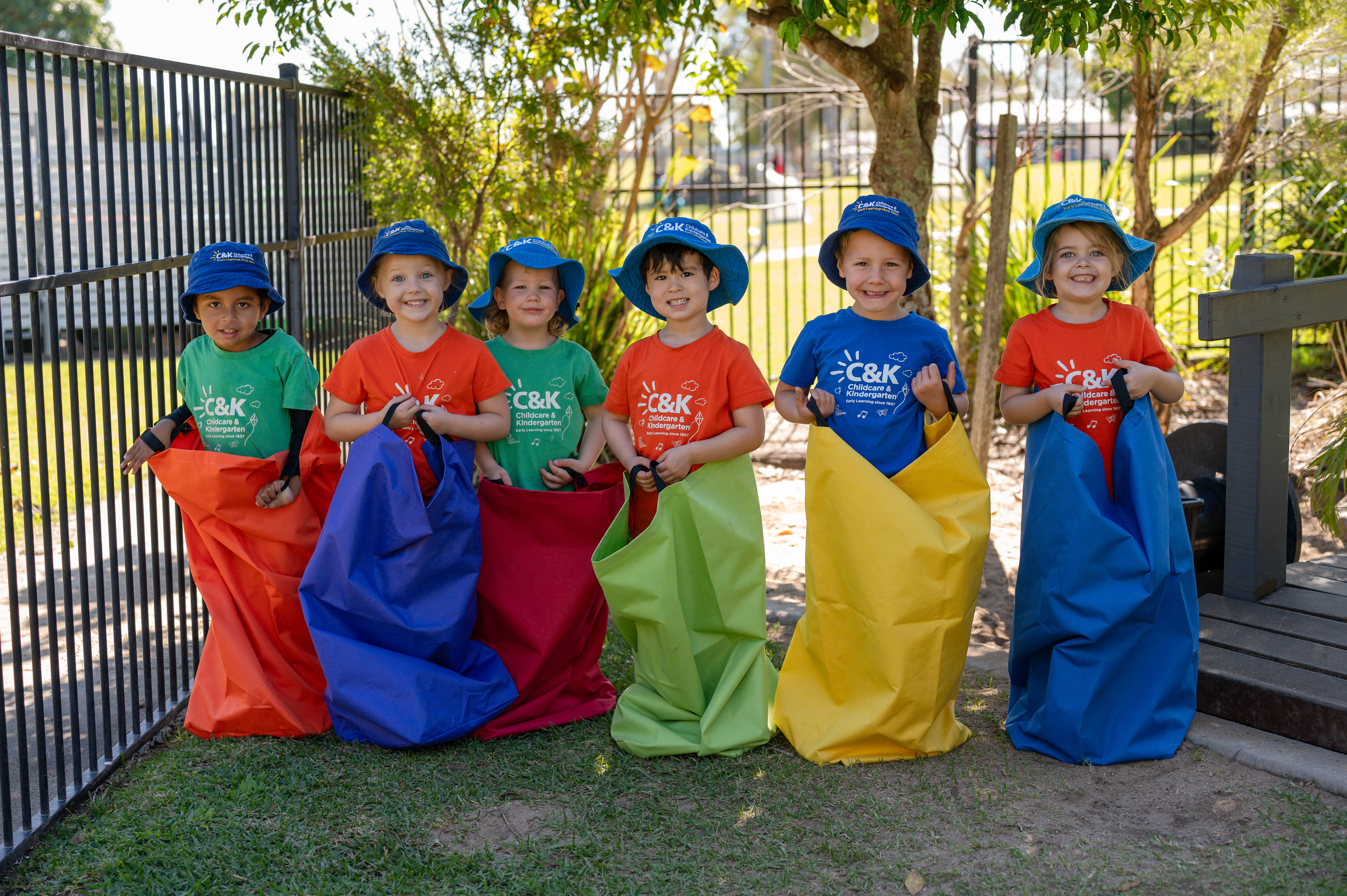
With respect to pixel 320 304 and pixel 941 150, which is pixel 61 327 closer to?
pixel 320 304

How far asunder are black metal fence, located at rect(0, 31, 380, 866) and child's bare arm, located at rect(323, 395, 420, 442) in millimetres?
608

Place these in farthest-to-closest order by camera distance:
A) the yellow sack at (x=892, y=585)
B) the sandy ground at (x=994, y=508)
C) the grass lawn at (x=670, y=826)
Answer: the sandy ground at (x=994, y=508) → the yellow sack at (x=892, y=585) → the grass lawn at (x=670, y=826)

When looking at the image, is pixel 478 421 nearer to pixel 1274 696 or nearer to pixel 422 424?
pixel 422 424

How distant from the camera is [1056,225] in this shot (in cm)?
339

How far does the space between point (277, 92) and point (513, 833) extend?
3.12 metres

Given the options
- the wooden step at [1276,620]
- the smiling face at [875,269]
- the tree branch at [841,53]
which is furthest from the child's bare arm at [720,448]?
the tree branch at [841,53]

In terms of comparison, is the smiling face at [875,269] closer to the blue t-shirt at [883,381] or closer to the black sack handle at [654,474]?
the blue t-shirt at [883,381]

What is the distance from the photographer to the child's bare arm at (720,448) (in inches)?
136

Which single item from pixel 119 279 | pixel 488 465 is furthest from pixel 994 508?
pixel 119 279

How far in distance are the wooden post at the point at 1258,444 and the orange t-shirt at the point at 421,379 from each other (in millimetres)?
2554

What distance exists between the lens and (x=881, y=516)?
3.27 metres

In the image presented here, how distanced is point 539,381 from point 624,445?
0.40 meters

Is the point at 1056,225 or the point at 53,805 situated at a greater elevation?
the point at 1056,225

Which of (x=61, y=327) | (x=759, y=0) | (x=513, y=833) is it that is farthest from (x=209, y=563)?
(x=759, y=0)
